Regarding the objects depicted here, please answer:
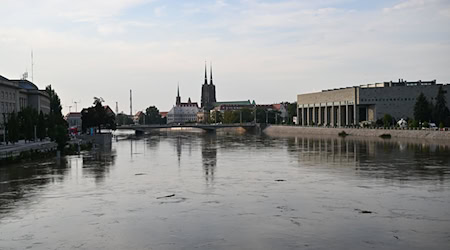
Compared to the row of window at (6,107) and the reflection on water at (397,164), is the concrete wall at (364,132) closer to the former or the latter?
the reflection on water at (397,164)

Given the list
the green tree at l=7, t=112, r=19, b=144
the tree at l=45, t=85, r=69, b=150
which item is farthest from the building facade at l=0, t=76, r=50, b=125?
the green tree at l=7, t=112, r=19, b=144

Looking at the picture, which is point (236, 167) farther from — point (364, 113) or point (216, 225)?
point (364, 113)

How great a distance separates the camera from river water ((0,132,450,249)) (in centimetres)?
2050

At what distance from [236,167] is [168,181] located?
11279 mm

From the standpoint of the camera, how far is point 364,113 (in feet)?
445

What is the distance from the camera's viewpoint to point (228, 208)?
26.7 meters

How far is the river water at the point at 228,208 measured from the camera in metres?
20.5

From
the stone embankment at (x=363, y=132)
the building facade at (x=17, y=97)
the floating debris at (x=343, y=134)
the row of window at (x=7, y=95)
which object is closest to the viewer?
the building facade at (x=17, y=97)

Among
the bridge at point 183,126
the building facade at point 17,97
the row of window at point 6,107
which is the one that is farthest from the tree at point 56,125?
the bridge at point 183,126

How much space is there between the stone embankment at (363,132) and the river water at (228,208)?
42989 millimetres

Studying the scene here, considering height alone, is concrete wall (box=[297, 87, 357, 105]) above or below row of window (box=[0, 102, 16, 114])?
above

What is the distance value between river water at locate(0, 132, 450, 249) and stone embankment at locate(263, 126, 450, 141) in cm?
4299

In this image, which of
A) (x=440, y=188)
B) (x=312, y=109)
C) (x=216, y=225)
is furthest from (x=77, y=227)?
(x=312, y=109)

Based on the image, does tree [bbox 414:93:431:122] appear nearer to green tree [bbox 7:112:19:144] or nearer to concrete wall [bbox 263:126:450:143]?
concrete wall [bbox 263:126:450:143]
